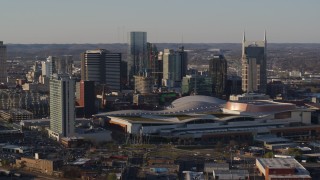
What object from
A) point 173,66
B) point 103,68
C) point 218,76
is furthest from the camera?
point 173,66

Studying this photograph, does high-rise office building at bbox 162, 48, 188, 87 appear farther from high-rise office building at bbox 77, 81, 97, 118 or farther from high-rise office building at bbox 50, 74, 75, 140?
high-rise office building at bbox 50, 74, 75, 140

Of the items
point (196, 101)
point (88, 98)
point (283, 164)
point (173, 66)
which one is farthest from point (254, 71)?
point (283, 164)

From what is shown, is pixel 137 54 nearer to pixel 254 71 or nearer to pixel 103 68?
pixel 103 68

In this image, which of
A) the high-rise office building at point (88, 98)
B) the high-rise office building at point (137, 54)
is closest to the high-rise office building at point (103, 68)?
the high-rise office building at point (137, 54)

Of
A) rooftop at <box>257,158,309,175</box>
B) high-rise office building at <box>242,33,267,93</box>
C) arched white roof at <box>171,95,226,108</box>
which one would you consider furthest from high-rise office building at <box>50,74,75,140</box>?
high-rise office building at <box>242,33,267,93</box>

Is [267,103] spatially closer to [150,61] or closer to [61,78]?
[61,78]

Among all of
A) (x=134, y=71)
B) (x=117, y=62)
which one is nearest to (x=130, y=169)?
(x=117, y=62)
